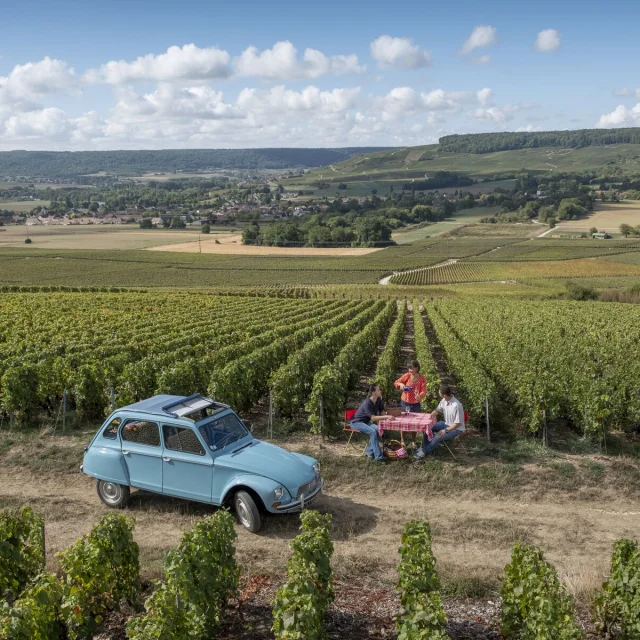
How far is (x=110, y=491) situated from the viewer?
1129 cm

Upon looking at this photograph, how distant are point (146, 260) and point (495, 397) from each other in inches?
4150

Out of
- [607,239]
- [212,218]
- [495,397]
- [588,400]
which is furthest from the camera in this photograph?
[212,218]

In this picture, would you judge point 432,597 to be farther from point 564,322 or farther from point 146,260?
point 146,260

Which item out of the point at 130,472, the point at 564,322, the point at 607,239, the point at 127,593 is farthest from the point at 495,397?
the point at 607,239

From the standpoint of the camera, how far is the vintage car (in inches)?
396

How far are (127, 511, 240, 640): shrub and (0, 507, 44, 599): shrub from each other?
186 centimetres

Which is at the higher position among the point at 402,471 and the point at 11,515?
the point at 11,515

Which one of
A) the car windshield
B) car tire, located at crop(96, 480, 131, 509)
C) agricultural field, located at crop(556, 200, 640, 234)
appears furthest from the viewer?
agricultural field, located at crop(556, 200, 640, 234)

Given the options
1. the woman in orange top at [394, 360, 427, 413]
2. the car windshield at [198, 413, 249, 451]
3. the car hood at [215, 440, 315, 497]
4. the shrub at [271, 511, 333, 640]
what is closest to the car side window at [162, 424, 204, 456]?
the car windshield at [198, 413, 249, 451]

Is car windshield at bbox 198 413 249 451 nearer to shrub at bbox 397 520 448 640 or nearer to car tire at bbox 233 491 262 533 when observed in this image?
car tire at bbox 233 491 262 533

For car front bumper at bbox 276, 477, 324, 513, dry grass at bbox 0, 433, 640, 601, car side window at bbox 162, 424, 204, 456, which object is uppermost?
car side window at bbox 162, 424, 204, 456

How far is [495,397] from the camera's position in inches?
619

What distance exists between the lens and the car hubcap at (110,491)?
36.7 ft

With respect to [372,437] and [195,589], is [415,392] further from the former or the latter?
[195,589]
